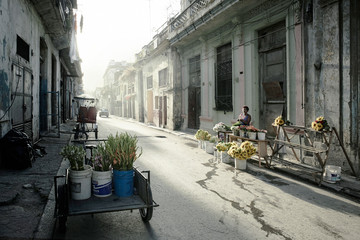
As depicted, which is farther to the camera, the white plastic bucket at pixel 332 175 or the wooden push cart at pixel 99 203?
the white plastic bucket at pixel 332 175

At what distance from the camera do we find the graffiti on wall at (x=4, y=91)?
5934 millimetres

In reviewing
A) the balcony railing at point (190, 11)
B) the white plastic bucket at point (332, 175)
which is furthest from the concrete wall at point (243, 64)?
the white plastic bucket at point (332, 175)

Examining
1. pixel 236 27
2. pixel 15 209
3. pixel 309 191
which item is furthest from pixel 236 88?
pixel 15 209

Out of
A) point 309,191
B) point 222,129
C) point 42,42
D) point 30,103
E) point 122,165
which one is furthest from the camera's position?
point 42,42

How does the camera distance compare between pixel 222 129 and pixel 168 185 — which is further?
pixel 222 129

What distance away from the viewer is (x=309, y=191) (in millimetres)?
5125

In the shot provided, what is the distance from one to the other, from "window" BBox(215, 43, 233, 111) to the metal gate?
8388 mm

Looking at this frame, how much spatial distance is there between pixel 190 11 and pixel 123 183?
13.8 meters

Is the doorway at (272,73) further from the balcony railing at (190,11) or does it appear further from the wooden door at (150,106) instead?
the wooden door at (150,106)

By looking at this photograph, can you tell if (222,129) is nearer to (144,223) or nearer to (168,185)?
(168,185)

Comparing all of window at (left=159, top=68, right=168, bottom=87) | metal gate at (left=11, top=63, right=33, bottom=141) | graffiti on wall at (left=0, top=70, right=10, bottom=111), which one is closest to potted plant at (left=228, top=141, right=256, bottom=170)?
graffiti on wall at (left=0, top=70, right=10, bottom=111)

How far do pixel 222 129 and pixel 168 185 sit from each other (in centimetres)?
452

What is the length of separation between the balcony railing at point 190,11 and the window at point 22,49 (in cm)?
797

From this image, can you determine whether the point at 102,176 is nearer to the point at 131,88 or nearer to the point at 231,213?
the point at 231,213
